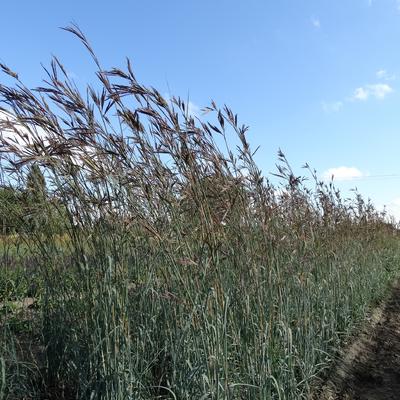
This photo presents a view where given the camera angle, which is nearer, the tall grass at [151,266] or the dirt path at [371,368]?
the tall grass at [151,266]

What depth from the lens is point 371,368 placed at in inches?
159

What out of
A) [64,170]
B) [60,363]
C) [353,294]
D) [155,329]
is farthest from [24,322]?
[353,294]

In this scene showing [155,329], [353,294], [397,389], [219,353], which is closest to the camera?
[219,353]

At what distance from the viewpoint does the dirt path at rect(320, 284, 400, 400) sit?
343 centimetres

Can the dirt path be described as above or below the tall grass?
below

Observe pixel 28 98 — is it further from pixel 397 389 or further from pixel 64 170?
pixel 397 389

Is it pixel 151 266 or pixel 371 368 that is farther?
pixel 371 368

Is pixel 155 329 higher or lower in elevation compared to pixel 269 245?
lower

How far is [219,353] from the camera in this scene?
2.16 m

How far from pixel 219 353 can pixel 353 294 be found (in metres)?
3.35

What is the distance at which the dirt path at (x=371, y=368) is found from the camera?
3426mm

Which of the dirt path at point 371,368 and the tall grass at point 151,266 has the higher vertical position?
the tall grass at point 151,266

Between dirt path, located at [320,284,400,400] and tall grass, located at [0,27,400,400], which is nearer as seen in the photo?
tall grass, located at [0,27,400,400]

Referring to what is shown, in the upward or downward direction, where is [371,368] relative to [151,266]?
downward
